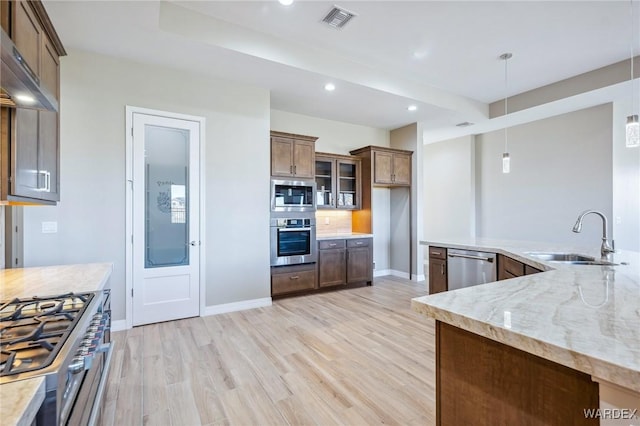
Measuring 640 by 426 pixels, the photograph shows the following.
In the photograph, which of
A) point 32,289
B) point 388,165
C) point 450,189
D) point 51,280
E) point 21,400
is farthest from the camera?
point 450,189

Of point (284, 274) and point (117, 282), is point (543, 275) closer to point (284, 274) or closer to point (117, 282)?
point (284, 274)

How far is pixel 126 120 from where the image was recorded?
3.36 metres

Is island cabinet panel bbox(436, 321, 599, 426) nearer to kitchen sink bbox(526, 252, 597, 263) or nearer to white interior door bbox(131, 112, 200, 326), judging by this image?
kitchen sink bbox(526, 252, 597, 263)

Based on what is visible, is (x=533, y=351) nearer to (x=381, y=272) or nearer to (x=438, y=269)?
(x=438, y=269)

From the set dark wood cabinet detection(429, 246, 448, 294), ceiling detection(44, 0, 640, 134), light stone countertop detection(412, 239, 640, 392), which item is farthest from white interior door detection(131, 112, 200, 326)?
light stone countertop detection(412, 239, 640, 392)

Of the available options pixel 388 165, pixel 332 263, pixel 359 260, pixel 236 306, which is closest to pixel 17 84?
pixel 236 306

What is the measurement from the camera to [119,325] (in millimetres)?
3311

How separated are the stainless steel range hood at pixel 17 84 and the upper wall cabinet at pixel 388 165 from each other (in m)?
4.63

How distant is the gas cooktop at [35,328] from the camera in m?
0.91

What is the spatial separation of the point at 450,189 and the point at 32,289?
23.9 ft

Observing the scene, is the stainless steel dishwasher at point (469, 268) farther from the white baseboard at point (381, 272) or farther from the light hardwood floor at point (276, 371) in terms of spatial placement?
the white baseboard at point (381, 272)

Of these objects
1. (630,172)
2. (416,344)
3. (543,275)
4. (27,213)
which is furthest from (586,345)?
(630,172)

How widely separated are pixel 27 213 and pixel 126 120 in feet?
4.23

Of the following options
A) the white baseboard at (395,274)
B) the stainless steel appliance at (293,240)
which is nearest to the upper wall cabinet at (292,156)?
the stainless steel appliance at (293,240)
